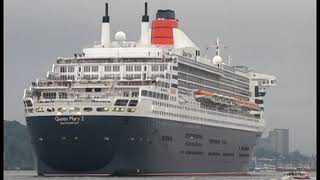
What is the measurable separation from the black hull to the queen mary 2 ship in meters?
0.07

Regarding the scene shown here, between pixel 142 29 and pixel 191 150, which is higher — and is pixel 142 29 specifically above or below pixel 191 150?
above

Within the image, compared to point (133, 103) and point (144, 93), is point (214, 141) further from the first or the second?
point (133, 103)

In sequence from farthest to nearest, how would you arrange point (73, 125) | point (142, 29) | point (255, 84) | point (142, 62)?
point (255, 84) < point (142, 29) < point (142, 62) < point (73, 125)

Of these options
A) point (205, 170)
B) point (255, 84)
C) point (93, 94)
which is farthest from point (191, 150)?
point (255, 84)

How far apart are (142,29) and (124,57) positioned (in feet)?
25.7

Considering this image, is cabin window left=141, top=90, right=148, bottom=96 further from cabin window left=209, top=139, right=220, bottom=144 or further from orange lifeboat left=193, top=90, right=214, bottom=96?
cabin window left=209, top=139, right=220, bottom=144

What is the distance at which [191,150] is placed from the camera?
92.6 m

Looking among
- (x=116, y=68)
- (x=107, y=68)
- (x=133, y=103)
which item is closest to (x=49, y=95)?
(x=107, y=68)

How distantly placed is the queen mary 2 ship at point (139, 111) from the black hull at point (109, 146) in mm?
71

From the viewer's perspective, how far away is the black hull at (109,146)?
81.9m

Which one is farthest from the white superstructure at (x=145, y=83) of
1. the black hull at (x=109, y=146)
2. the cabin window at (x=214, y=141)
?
the cabin window at (x=214, y=141)

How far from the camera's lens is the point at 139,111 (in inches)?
3287

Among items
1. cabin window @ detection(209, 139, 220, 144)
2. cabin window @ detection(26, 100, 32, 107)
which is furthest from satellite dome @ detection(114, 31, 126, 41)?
cabin window @ detection(26, 100, 32, 107)

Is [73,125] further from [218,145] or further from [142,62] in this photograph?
[218,145]
